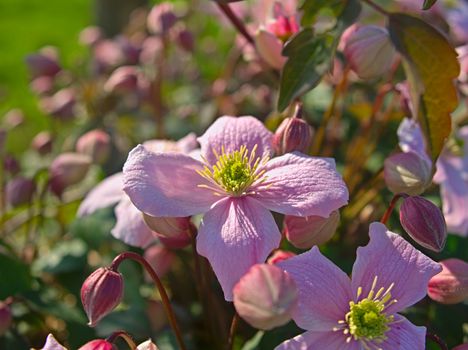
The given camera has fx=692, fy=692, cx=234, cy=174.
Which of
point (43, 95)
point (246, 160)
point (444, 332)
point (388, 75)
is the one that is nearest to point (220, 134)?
point (246, 160)

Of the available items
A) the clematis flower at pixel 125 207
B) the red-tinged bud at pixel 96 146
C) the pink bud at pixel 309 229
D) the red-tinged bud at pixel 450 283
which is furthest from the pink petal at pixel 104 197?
the red-tinged bud at pixel 450 283

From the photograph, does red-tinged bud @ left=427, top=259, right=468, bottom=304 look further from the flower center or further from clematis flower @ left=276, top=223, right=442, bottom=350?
the flower center

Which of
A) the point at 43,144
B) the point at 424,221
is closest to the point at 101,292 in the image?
the point at 424,221

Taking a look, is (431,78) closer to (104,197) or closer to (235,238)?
(235,238)

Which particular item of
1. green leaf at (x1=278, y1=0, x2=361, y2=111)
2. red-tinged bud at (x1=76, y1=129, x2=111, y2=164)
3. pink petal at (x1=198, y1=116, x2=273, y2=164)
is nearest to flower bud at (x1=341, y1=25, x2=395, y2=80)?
green leaf at (x1=278, y1=0, x2=361, y2=111)

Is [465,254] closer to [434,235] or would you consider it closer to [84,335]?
Result: [434,235]

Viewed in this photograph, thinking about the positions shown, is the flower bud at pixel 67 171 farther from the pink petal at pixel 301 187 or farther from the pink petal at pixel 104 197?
the pink petal at pixel 301 187
